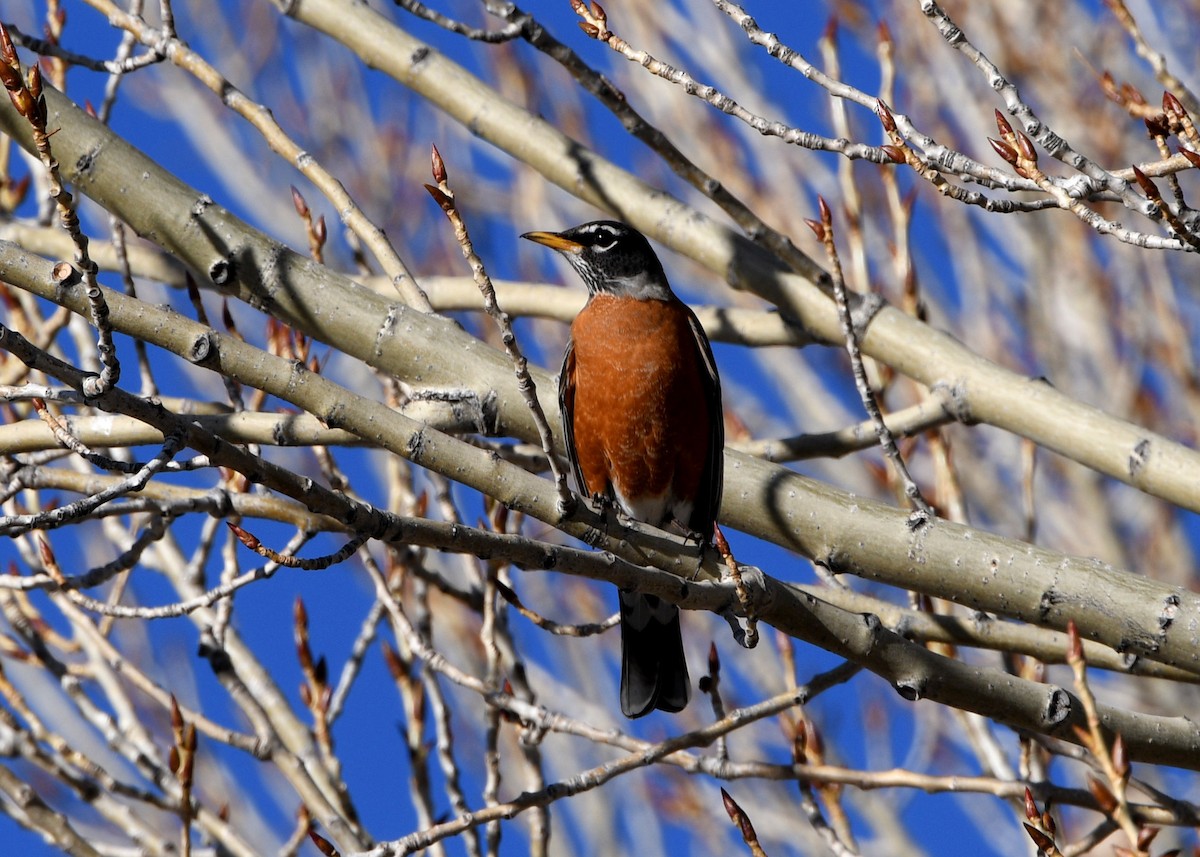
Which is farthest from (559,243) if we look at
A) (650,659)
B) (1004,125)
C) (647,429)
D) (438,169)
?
(1004,125)

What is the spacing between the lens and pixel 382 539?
93.0 inches

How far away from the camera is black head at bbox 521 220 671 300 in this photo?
4.78m

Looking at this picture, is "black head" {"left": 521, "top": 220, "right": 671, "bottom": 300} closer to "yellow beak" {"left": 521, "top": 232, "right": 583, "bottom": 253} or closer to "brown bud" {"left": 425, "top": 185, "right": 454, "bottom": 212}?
"yellow beak" {"left": 521, "top": 232, "right": 583, "bottom": 253}

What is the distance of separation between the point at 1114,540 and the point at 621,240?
367 centimetres

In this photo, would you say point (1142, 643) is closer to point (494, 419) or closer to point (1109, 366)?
point (494, 419)

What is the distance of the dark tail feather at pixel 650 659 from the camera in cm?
439

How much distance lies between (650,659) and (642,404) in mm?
817

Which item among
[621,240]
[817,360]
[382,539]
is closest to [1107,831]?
Answer: [382,539]

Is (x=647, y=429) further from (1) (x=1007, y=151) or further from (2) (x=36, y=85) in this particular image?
(2) (x=36, y=85)

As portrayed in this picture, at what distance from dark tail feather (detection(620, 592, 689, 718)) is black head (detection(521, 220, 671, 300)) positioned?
1.06 metres

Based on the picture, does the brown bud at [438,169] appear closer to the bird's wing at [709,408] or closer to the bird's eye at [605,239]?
the bird's wing at [709,408]

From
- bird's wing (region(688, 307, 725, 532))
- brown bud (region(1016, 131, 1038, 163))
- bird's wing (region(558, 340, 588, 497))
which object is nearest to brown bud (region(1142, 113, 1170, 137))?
brown bud (region(1016, 131, 1038, 163))

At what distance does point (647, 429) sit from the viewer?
4.41 m

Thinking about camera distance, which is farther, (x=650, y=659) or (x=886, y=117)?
(x=650, y=659)
